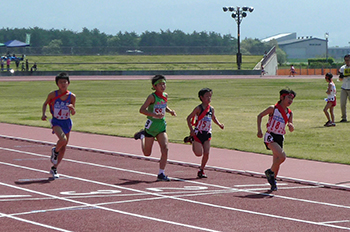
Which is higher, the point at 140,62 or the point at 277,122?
the point at 140,62

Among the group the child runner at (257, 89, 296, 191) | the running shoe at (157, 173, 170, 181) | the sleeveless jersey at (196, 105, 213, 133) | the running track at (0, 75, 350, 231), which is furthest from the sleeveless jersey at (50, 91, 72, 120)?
the child runner at (257, 89, 296, 191)

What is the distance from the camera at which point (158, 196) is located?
9.75 metres

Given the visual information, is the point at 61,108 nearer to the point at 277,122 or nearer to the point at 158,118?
the point at 158,118

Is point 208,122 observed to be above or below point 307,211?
above

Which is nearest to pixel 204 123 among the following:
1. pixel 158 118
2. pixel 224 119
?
pixel 158 118

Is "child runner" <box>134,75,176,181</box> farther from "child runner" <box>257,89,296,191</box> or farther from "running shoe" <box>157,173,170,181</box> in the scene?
"child runner" <box>257,89,296,191</box>

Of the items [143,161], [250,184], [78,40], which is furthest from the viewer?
[78,40]

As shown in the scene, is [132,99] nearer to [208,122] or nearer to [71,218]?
[208,122]

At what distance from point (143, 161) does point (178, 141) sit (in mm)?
3393

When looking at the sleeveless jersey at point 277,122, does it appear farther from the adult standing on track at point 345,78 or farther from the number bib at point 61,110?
the adult standing on track at point 345,78

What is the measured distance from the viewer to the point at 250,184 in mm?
10945

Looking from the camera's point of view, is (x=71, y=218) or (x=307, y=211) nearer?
(x=71, y=218)

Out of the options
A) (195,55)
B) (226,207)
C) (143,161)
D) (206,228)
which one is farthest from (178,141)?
(195,55)

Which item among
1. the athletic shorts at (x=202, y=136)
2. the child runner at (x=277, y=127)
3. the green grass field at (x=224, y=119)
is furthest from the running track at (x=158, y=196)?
the green grass field at (x=224, y=119)
